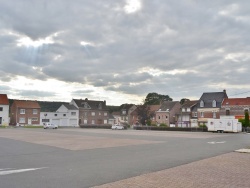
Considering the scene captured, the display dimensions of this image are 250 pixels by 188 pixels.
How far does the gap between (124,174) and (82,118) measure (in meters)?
97.5

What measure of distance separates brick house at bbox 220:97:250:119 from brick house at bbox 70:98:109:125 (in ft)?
155

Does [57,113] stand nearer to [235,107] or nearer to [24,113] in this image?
[24,113]

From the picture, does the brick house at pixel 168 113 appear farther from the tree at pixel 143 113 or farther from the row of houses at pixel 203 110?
the tree at pixel 143 113

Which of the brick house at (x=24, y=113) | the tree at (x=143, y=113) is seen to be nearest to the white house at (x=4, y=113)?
the brick house at (x=24, y=113)

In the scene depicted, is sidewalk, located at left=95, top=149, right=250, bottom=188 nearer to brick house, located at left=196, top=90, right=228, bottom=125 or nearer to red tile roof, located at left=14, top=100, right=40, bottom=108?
brick house, located at left=196, top=90, right=228, bottom=125

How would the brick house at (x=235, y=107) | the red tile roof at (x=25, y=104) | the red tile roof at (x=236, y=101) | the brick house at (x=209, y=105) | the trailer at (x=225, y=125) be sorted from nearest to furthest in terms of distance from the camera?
1. the trailer at (x=225, y=125)
2. the brick house at (x=235, y=107)
3. the red tile roof at (x=236, y=101)
4. the brick house at (x=209, y=105)
5. the red tile roof at (x=25, y=104)

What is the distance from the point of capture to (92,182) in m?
9.20

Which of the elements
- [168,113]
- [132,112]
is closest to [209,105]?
[168,113]

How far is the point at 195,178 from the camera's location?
1002 centimetres

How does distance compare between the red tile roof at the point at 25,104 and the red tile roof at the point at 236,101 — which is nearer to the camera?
the red tile roof at the point at 236,101

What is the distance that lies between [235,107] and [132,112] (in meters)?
47.9

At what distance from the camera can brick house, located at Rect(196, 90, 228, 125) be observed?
271 ft

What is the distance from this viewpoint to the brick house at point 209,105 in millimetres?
82562

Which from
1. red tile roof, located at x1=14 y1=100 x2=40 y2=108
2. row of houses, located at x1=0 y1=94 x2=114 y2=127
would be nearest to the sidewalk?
row of houses, located at x1=0 y1=94 x2=114 y2=127
